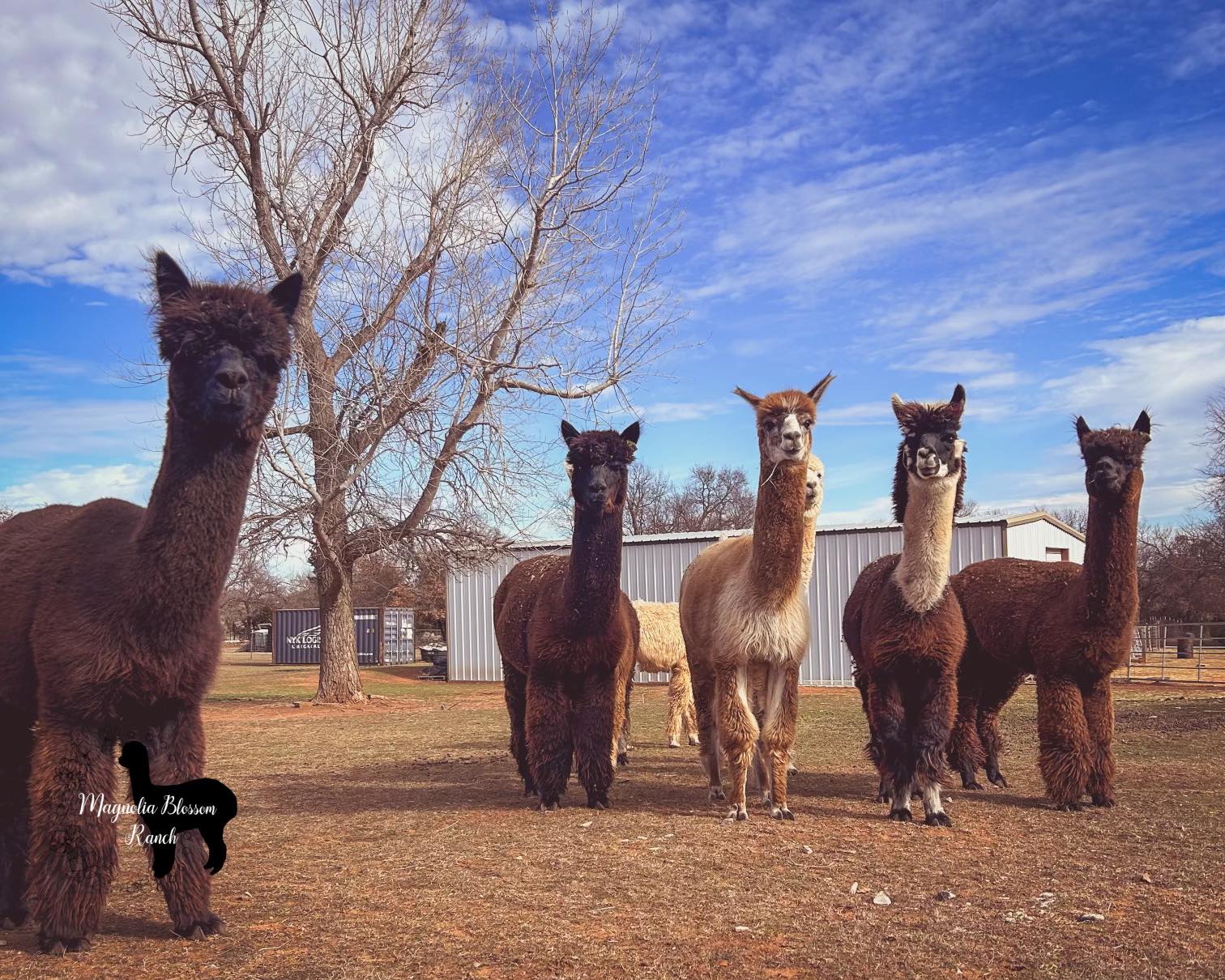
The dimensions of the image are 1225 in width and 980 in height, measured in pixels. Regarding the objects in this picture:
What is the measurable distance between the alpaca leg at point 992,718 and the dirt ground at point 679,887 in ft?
1.01

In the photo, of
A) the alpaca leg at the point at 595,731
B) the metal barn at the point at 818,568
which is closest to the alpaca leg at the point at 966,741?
the alpaca leg at the point at 595,731

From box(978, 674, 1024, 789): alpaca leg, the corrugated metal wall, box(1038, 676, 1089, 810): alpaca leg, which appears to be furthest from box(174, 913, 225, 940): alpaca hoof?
the corrugated metal wall

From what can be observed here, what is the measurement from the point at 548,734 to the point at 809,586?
71.0 feet

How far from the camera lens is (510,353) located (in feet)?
63.5

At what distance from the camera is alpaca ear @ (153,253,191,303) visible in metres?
4.89

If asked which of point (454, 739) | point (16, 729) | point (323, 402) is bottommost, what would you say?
point (454, 739)

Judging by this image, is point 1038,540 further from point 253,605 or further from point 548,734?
point 253,605

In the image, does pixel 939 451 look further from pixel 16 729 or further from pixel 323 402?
pixel 323 402

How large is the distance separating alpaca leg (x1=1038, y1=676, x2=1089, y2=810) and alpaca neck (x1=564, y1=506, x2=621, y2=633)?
12.4 feet

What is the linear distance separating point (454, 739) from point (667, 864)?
8878mm

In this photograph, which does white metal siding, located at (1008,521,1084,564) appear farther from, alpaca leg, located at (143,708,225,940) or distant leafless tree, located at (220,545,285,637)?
distant leafless tree, located at (220,545,285,637)

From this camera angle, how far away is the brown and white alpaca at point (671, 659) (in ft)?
45.4

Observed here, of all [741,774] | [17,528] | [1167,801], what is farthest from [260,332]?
[1167,801]

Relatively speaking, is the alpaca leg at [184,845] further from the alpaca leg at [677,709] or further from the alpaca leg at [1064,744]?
the alpaca leg at [677,709]
